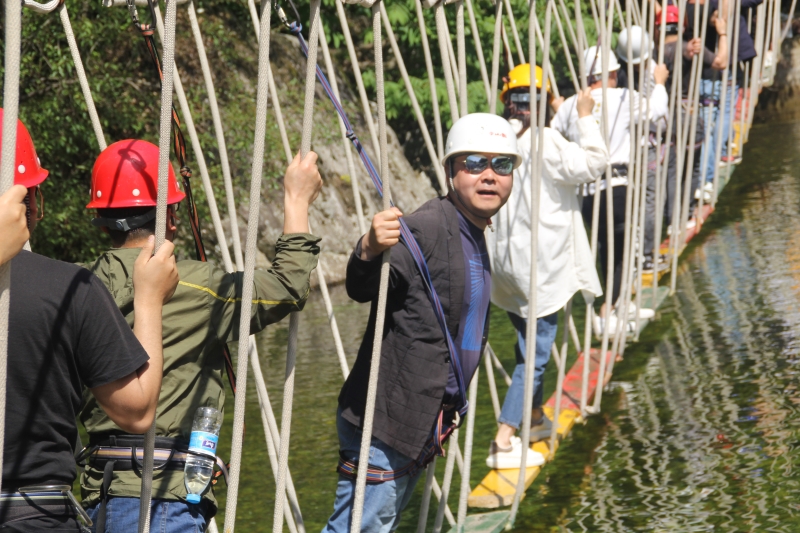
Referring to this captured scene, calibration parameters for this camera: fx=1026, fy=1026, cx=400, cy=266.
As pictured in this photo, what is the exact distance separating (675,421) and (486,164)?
2015mm

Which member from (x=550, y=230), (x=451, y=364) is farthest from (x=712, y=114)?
(x=451, y=364)

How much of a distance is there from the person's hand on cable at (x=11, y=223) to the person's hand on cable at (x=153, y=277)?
0.39 metres

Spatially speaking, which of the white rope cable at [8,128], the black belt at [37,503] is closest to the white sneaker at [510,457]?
the black belt at [37,503]

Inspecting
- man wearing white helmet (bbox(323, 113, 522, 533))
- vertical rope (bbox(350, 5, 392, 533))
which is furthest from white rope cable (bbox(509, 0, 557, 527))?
vertical rope (bbox(350, 5, 392, 533))

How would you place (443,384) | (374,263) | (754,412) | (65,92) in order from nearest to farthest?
(374,263)
(443,384)
(754,412)
(65,92)

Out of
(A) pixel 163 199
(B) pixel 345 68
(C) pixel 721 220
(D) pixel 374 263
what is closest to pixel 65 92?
(B) pixel 345 68

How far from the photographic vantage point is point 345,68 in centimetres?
1196

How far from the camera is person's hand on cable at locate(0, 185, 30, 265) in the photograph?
1.60 metres

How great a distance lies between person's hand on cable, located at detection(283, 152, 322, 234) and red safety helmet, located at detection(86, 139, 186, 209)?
0.90 ft

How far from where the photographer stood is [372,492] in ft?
9.80

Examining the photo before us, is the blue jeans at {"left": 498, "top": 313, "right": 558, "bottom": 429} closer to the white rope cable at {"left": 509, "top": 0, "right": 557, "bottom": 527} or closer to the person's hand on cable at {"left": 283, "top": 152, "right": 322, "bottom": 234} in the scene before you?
the white rope cable at {"left": 509, "top": 0, "right": 557, "bottom": 527}

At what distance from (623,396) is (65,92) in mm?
5090

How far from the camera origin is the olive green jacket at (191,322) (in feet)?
7.64

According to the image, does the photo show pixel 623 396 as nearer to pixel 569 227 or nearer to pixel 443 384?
pixel 569 227
